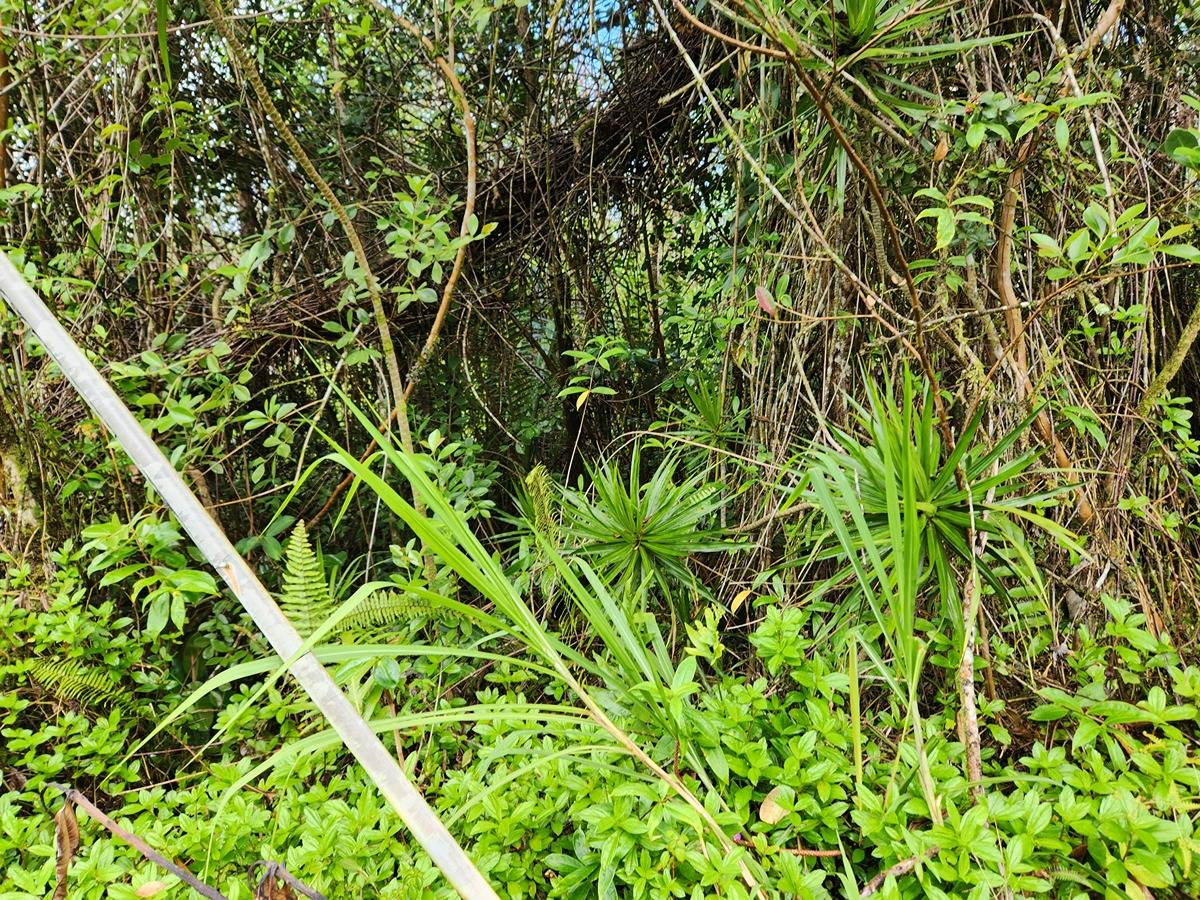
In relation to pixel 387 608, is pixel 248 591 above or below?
above

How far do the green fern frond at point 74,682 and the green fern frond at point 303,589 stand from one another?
828 mm

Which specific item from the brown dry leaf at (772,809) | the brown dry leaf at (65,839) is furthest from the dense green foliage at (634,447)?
the brown dry leaf at (65,839)

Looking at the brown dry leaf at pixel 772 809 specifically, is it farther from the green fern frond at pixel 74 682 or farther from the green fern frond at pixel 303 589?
the green fern frond at pixel 74 682

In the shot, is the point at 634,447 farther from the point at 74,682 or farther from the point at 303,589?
the point at 74,682

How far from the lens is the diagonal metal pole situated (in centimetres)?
50

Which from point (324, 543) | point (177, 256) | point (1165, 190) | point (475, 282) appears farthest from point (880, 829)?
point (177, 256)

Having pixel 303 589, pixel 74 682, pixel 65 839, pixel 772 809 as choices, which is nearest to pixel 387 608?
pixel 303 589

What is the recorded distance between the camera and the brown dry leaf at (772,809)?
0.83 m

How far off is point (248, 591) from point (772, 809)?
29.4 inches

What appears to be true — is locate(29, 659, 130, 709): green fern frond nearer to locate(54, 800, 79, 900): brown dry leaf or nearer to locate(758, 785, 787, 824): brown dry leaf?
locate(54, 800, 79, 900): brown dry leaf

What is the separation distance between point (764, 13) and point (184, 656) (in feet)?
6.88

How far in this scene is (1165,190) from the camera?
1.49m

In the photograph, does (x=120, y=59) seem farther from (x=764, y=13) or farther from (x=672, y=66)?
(x=764, y=13)

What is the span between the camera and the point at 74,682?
4.54ft
